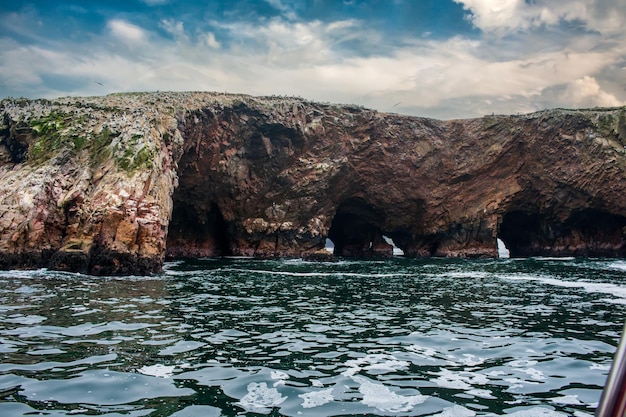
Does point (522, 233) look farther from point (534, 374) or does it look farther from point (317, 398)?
point (317, 398)

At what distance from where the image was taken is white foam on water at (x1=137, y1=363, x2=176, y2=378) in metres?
8.02

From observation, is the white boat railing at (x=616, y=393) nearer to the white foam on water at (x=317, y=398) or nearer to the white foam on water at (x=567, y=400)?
the white foam on water at (x=317, y=398)

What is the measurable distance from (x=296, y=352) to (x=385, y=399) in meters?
2.99

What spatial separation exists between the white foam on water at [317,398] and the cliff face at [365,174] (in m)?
27.8

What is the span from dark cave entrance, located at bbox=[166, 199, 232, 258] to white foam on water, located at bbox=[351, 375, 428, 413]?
40241 millimetres

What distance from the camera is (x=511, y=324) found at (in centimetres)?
1348

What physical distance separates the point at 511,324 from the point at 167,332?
9120mm

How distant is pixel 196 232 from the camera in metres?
49.8

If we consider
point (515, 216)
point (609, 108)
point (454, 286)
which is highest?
point (609, 108)

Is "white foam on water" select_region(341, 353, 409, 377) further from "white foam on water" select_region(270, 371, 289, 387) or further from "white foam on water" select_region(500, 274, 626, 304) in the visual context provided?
"white foam on water" select_region(500, 274, 626, 304)

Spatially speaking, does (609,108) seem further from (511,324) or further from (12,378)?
(12,378)

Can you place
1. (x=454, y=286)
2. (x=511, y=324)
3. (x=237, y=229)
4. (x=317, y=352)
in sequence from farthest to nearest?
1. (x=237, y=229)
2. (x=454, y=286)
3. (x=511, y=324)
4. (x=317, y=352)

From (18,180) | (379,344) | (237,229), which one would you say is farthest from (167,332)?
(237,229)

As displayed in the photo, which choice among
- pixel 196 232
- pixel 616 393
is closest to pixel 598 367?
pixel 616 393
